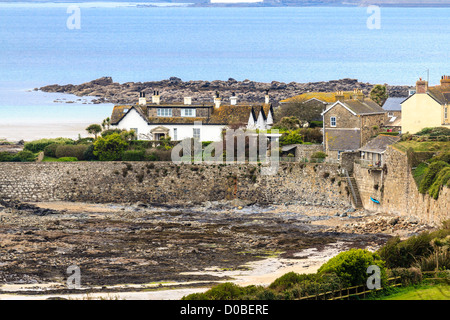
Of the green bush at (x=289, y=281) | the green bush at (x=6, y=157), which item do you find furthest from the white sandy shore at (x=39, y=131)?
the green bush at (x=289, y=281)

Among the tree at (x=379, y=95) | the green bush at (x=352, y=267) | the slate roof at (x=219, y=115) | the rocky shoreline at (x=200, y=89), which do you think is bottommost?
the green bush at (x=352, y=267)

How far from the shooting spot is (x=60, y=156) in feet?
194

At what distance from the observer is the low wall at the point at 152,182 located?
2099 inches

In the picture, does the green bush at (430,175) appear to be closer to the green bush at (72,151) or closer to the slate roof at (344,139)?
the slate roof at (344,139)

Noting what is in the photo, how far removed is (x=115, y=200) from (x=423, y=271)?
92.2 feet

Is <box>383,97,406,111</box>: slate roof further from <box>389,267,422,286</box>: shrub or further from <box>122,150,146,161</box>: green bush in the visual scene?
<box>389,267,422,286</box>: shrub

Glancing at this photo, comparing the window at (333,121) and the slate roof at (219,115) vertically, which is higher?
the slate roof at (219,115)

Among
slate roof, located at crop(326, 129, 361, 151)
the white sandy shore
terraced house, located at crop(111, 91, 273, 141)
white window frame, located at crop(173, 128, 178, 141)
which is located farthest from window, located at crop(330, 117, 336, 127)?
the white sandy shore

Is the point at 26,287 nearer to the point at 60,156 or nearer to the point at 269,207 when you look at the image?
the point at 269,207

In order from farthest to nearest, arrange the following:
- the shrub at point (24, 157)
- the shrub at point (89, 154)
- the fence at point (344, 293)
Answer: the shrub at point (89, 154) → the shrub at point (24, 157) → the fence at point (344, 293)

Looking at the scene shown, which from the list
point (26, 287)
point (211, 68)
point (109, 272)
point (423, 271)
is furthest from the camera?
point (211, 68)

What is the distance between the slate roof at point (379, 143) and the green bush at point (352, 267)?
814 inches
